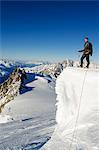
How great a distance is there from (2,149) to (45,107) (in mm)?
24984

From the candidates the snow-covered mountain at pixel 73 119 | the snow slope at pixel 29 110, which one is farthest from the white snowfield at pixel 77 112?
the snow slope at pixel 29 110

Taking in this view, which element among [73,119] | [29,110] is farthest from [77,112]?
[29,110]

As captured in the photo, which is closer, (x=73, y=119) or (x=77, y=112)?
(x=73, y=119)

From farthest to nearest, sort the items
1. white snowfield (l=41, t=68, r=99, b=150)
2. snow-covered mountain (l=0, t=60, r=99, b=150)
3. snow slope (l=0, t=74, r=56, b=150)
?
snow slope (l=0, t=74, r=56, b=150)
snow-covered mountain (l=0, t=60, r=99, b=150)
white snowfield (l=41, t=68, r=99, b=150)

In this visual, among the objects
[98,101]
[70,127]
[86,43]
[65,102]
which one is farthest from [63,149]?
[86,43]

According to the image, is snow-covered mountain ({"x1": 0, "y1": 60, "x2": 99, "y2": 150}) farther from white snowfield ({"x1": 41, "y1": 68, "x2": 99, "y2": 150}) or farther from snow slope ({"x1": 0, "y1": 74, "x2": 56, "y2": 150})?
snow slope ({"x1": 0, "y1": 74, "x2": 56, "y2": 150})

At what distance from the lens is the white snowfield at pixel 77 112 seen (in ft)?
51.2

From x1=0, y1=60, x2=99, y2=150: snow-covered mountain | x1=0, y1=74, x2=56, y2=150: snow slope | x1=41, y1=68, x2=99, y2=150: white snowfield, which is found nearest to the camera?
x1=41, y1=68, x2=99, y2=150: white snowfield

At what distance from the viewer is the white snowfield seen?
15.6 metres

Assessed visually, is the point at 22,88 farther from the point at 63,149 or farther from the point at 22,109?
the point at 63,149

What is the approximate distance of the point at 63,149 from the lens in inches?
594

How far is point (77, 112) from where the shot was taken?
19.2m

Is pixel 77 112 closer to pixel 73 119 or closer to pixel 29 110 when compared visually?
pixel 73 119

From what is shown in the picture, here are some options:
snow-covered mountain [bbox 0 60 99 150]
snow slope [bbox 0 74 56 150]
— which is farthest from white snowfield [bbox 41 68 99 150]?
snow slope [bbox 0 74 56 150]
